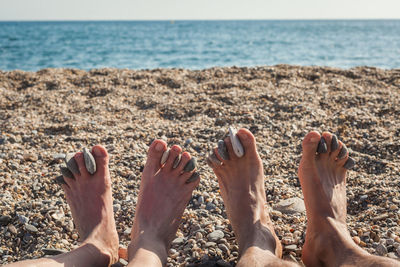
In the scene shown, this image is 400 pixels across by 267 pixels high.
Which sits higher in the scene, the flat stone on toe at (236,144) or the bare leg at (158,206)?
the flat stone on toe at (236,144)

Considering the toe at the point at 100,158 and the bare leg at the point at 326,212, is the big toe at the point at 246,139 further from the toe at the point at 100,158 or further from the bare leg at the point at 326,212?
the toe at the point at 100,158

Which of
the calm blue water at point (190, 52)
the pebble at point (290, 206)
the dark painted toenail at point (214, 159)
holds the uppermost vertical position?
the calm blue water at point (190, 52)

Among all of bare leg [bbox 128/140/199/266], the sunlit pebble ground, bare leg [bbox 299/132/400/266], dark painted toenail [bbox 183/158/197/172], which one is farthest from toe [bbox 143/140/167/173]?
bare leg [bbox 299/132/400/266]

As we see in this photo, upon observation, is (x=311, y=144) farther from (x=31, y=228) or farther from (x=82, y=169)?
(x=31, y=228)

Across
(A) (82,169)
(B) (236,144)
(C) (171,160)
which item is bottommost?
(A) (82,169)

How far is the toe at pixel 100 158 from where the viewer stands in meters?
2.11

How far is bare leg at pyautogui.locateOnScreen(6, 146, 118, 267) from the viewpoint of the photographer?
173cm

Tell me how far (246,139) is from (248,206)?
40cm

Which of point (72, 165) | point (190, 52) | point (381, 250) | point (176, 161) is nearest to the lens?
point (381, 250)

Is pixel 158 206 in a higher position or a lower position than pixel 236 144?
lower

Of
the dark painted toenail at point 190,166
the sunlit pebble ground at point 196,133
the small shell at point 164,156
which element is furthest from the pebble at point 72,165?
the dark painted toenail at point 190,166

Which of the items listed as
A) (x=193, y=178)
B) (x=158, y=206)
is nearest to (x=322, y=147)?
(x=193, y=178)

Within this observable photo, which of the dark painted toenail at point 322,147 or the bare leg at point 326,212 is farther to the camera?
the dark painted toenail at point 322,147

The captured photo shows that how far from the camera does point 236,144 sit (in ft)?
6.96
